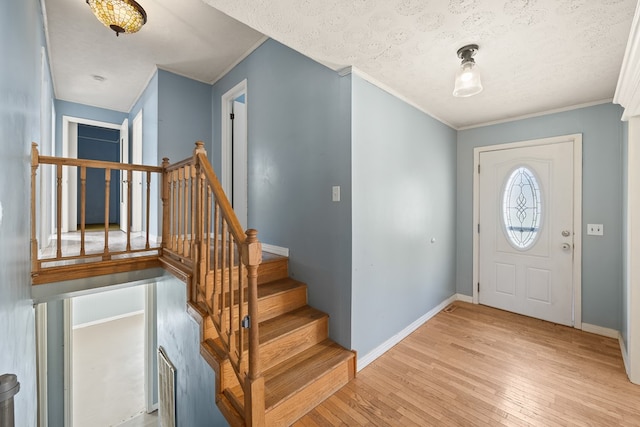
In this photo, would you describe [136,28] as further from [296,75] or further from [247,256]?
[247,256]

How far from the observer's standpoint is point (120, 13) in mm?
2170

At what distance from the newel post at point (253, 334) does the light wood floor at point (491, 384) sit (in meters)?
0.39

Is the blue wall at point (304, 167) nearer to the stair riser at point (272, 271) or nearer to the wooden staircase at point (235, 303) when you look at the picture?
the stair riser at point (272, 271)

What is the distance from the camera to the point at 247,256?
57.2 inches

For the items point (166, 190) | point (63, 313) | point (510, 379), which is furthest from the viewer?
point (63, 313)

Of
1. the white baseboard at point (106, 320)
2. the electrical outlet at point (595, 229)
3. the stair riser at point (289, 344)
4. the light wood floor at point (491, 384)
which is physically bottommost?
the white baseboard at point (106, 320)

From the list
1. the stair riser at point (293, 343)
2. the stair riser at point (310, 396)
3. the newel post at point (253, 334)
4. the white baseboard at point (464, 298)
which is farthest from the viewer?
→ the white baseboard at point (464, 298)

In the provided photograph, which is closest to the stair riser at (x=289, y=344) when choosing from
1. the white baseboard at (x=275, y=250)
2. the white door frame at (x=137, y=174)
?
the white baseboard at (x=275, y=250)

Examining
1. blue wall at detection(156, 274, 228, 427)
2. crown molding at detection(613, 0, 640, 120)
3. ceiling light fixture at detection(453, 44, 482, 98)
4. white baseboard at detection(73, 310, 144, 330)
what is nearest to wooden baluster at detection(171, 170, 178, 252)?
blue wall at detection(156, 274, 228, 427)

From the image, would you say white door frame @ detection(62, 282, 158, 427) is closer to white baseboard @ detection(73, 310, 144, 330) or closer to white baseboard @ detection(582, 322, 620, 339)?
white baseboard @ detection(73, 310, 144, 330)

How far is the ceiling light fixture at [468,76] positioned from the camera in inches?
71.1

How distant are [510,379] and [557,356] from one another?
703 mm

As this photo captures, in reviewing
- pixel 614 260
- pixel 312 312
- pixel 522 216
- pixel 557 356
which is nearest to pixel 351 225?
pixel 312 312

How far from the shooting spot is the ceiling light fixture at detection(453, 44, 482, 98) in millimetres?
1805
